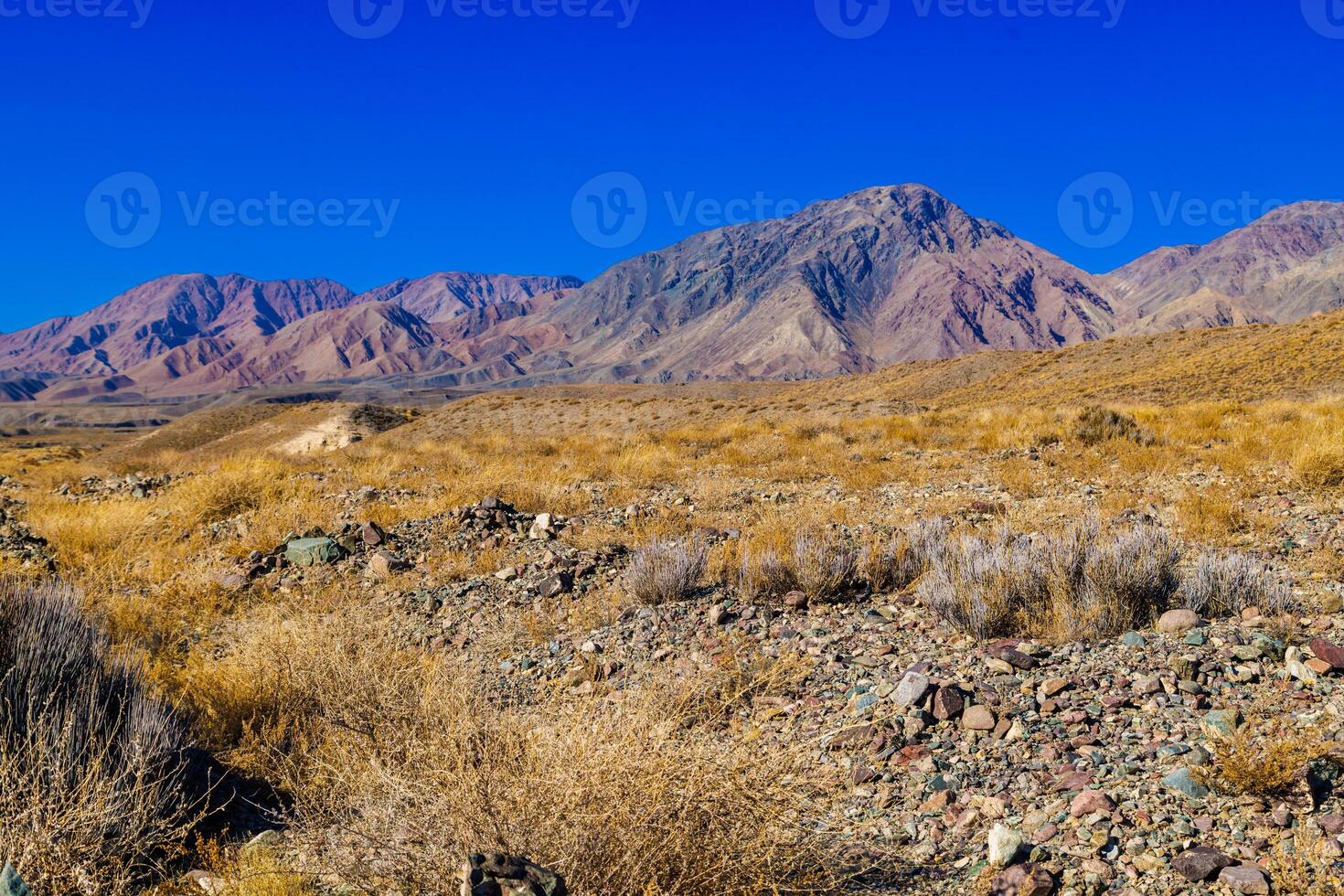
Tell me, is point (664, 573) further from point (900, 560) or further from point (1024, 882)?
point (1024, 882)

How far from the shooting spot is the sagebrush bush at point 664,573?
19.0 ft

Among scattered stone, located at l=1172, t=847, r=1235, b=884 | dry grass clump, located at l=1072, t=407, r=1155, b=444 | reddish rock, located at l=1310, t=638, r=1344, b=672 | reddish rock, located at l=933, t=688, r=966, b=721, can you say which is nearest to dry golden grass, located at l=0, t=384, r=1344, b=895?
dry grass clump, located at l=1072, t=407, r=1155, b=444

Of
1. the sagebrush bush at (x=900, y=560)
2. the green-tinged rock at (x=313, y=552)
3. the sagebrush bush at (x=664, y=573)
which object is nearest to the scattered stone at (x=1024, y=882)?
the sagebrush bush at (x=900, y=560)

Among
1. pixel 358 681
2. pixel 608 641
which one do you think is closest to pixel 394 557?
pixel 608 641

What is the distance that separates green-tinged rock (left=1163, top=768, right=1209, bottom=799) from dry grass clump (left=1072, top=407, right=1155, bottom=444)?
38.6 ft

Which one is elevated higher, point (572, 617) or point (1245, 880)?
point (572, 617)

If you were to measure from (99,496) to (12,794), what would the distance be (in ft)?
37.2

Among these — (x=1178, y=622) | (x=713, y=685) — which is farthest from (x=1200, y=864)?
(x=1178, y=622)

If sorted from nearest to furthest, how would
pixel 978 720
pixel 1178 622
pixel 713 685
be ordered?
pixel 978 720 → pixel 713 685 → pixel 1178 622

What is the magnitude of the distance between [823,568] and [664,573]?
123cm

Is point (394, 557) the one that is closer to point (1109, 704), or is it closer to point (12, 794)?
point (12, 794)

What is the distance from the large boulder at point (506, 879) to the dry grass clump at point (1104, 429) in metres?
13.6

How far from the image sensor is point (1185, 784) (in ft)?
9.17

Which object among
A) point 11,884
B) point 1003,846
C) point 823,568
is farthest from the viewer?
point 823,568
